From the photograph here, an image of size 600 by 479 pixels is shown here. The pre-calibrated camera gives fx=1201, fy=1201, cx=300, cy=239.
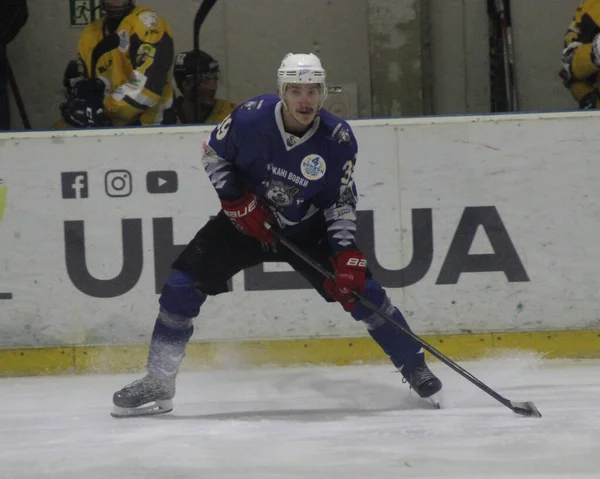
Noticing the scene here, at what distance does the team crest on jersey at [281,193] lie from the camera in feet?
12.6

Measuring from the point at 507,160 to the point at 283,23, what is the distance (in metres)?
2.39

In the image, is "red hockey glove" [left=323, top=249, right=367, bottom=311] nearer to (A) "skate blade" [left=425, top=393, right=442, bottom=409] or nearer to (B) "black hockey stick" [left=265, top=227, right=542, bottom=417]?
(B) "black hockey stick" [left=265, top=227, right=542, bottom=417]

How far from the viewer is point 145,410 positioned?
395 centimetres

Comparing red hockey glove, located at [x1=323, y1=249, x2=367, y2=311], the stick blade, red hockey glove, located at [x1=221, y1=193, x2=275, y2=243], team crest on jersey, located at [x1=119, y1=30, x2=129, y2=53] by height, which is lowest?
the stick blade

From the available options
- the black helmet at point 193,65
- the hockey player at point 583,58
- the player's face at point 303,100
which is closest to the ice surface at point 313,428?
the player's face at point 303,100

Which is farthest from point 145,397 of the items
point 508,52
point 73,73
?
point 508,52

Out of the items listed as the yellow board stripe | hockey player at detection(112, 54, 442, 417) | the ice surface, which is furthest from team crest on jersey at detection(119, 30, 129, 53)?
hockey player at detection(112, 54, 442, 417)

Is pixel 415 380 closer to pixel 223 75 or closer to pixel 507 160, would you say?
pixel 507 160

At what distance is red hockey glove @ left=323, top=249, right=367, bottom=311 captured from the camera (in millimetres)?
3834

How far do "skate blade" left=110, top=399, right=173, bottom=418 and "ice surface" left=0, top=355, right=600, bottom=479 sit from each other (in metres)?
0.05

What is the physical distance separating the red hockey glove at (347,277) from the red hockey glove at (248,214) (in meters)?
0.26

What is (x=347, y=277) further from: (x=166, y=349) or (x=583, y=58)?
(x=583, y=58)

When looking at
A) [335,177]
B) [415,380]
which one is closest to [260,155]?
[335,177]

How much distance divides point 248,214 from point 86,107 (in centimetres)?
178
